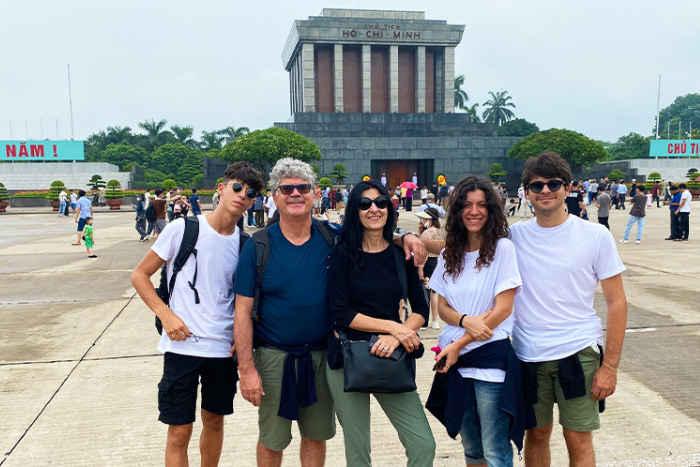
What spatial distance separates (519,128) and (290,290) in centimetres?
6988

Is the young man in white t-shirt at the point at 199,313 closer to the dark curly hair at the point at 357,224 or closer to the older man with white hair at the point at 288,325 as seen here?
the older man with white hair at the point at 288,325


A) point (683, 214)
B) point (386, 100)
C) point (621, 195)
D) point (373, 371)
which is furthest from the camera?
point (386, 100)

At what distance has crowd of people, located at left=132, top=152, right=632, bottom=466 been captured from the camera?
101 inches

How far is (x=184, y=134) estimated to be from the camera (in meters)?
71.6

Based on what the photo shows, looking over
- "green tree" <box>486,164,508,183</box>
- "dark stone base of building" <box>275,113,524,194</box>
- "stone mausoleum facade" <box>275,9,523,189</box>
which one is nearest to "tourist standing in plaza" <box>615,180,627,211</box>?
"green tree" <box>486,164,508,183</box>

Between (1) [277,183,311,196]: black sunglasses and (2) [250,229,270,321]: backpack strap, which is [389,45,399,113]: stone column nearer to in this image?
(1) [277,183,311,196]: black sunglasses

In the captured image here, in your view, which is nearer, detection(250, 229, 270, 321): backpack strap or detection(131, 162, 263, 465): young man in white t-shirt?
detection(250, 229, 270, 321): backpack strap

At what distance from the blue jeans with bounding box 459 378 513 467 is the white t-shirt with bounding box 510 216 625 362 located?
30 cm

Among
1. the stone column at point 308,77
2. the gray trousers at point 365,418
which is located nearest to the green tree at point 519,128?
the stone column at point 308,77

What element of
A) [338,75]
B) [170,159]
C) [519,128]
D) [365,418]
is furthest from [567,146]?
[170,159]

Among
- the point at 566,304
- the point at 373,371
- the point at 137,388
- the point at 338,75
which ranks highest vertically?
the point at 338,75

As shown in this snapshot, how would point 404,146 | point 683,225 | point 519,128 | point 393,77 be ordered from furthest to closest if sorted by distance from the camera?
point 519,128 < point 393,77 < point 404,146 < point 683,225

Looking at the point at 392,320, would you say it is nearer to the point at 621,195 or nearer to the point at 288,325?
the point at 288,325

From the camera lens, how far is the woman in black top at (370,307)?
256cm
